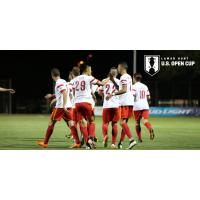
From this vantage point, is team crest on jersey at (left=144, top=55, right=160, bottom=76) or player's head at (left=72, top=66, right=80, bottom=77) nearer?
player's head at (left=72, top=66, right=80, bottom=77)

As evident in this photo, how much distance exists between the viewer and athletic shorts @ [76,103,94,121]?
1211cm

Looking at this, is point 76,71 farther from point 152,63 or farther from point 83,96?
point 152,63

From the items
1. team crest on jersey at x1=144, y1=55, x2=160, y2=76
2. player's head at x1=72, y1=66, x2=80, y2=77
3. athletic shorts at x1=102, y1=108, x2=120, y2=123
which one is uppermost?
team crest on jersey at x1=144, y1=55, x2=160, y2=76

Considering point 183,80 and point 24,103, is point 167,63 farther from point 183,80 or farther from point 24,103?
point 24,103

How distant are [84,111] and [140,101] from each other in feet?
9.99

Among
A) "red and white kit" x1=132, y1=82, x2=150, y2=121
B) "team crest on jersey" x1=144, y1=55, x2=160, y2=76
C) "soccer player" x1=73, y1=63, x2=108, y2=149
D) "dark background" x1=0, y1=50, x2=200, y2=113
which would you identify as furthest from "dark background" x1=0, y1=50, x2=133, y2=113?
"soccer player" x1=73, y1=63, x2=108, y2=149

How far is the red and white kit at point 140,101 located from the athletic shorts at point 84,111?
2.92 m

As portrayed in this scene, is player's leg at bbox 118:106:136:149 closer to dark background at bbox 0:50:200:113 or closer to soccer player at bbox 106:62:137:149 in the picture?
soccer player at bbox 106:62:137:149

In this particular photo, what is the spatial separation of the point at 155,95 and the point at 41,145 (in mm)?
20243

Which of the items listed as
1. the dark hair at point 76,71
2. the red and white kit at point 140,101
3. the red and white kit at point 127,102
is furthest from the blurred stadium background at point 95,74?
the dark hair at point 76,71

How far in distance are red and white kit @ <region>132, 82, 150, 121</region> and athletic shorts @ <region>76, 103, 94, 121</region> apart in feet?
9.59

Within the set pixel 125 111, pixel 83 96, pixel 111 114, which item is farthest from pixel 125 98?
pixel 83 96

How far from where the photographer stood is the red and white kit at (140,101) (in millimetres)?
14867

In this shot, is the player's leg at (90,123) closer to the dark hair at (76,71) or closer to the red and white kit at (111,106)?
the red and white kit at (111,106)
